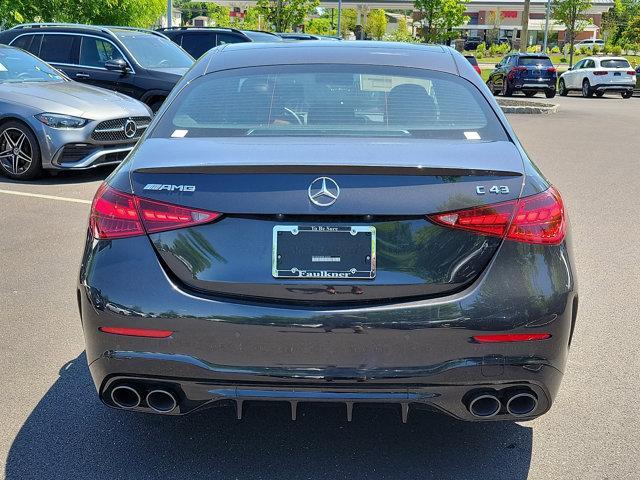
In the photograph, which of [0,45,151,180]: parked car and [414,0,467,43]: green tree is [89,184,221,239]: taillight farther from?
[414,0,467,43]: green tree

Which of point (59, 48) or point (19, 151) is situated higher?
point (59, 48)

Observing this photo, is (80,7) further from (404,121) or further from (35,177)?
(404,121)

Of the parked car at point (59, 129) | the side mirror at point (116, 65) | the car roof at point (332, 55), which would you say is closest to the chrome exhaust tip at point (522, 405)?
the car roof at point (332, 55)

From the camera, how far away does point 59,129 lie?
9.40 meters

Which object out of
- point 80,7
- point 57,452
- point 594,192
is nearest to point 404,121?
point 57,452

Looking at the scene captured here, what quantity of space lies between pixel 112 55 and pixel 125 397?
37.0ft

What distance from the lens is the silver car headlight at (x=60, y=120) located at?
9.41 meters

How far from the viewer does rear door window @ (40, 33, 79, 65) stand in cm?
1367

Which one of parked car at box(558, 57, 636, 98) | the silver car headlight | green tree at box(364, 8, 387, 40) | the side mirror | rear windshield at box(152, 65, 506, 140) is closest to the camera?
rear windshield at box(152, 65, 506, 140)

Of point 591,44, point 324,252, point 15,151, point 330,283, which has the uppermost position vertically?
point 324,252

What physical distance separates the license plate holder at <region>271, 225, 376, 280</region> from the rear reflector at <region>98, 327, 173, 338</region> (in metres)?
0.45

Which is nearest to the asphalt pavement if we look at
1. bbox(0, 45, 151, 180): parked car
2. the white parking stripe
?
the white parking stripe

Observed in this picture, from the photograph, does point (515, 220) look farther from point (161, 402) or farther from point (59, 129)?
point (59, 129)

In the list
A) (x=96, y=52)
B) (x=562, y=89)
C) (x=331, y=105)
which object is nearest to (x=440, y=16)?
(x=562, y=89)
